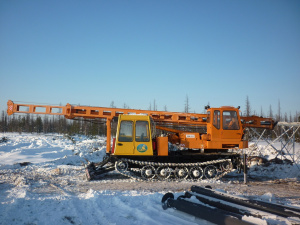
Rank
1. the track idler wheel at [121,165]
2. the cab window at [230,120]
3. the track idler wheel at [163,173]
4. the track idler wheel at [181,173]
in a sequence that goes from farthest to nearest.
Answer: the cab window at [230,120] → the track idler wheel at [181,173] → the track idler wheel at [163,173] → the track idler wheel at [121,165]

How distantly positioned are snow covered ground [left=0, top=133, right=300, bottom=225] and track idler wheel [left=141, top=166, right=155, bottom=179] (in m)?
0.64

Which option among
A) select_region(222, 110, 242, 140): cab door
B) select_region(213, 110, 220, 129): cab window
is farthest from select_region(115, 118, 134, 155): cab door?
select_region(222, 110, 242, 140): cab door

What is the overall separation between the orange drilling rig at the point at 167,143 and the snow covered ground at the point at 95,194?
29.5 inches

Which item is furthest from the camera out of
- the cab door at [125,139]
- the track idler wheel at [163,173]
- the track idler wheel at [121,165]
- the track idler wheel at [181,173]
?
the track idler wheel at [181,173]

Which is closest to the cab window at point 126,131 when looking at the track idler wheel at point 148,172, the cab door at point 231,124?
the track idler wheel at point 148,172

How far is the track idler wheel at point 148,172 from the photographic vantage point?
35.1 feet

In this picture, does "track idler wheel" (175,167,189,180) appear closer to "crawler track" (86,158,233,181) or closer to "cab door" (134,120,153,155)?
"crawler track" (86,158,233,181)

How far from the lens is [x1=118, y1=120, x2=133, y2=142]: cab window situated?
10758 mm

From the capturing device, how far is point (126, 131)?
10.8 m

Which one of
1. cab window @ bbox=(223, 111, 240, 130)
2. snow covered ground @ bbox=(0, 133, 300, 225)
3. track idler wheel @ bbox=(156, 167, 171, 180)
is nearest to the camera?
snow covered ground @ bbox=(0, 133, 300, 225)

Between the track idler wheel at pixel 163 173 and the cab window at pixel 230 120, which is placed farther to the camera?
the cab window at pixel 230 120

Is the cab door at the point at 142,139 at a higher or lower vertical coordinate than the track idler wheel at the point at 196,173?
higher

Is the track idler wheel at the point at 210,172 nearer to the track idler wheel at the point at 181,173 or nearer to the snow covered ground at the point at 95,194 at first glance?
the snow covered ground at the point at 95,194

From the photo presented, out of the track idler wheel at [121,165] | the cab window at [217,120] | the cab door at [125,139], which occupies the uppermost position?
the cab window at [217,120]
